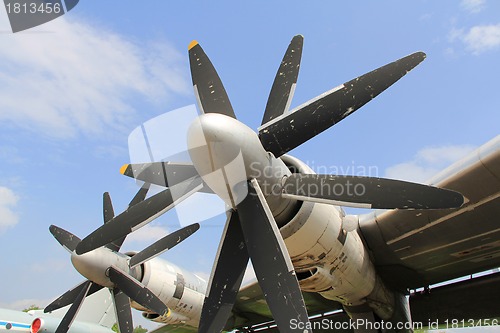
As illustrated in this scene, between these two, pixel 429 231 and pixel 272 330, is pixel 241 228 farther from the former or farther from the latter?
pixel 272 330

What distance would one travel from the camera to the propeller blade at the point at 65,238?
34.5 ft

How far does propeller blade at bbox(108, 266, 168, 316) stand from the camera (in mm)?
9805

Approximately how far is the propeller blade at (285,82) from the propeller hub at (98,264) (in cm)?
642

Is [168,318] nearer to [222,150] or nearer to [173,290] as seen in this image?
[173,290]

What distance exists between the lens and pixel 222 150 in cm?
447

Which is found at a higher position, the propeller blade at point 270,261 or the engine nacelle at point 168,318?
the propeller blade at point 270,261

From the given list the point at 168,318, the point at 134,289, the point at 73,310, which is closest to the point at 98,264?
the point at 134,289

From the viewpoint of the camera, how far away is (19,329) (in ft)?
55.2

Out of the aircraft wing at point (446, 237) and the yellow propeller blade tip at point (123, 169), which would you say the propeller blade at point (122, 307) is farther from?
the yellow propeller blade tip at point (123, 169)

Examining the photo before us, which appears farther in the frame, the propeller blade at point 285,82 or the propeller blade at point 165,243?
the propeller blade at point 165,243

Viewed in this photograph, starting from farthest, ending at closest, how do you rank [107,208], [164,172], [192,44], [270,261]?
[107,208] → [192,44] → [164,172] → [270,261]

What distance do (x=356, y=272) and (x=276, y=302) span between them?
3.30m

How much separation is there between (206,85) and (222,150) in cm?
153

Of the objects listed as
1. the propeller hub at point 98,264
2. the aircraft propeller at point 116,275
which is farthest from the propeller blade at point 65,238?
the propeller hub at point 98,264
